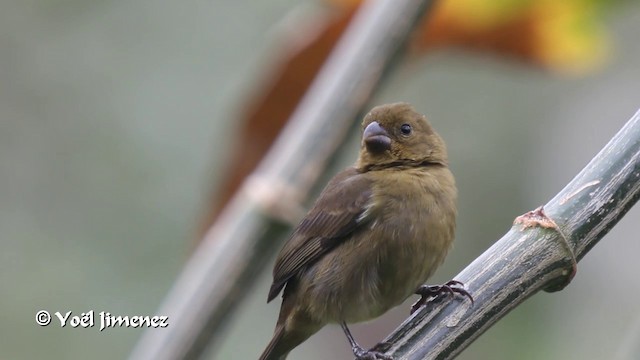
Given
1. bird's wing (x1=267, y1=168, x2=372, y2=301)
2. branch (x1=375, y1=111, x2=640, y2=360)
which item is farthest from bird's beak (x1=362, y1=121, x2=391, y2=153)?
branch (x1=375, y1=111, x2=640, y2=360)

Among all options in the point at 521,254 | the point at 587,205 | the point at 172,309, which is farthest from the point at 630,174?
the point at 172,309

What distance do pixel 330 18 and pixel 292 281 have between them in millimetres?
1084

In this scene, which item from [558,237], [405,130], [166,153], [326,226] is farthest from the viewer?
[166,153]

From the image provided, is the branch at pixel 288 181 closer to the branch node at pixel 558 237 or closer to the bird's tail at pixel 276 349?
the branch node at pixel 558 237

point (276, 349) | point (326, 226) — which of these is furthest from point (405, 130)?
point (276, 349)

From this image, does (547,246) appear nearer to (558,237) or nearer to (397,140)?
(558,237)

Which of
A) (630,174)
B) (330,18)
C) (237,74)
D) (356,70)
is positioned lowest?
(630,174)

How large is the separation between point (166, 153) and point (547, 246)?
14.4 ft

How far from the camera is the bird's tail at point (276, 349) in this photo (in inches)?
126

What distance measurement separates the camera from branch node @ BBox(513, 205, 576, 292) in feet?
5.97

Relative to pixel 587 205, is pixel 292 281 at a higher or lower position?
higher

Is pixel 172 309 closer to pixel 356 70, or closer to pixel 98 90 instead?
pixel 356 70

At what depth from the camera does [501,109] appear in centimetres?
702

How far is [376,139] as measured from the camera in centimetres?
321
